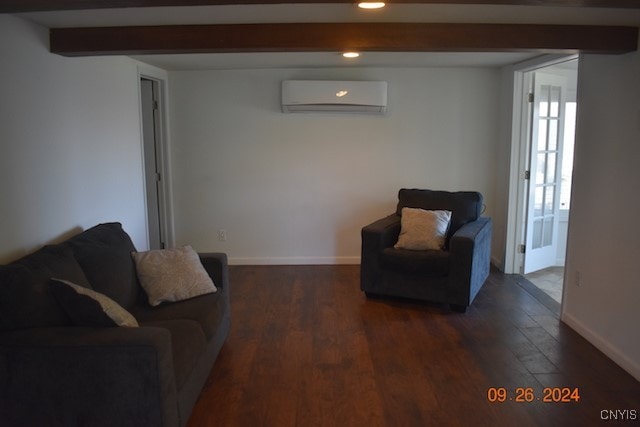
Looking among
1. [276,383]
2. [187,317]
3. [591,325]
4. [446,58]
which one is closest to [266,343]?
[276,383]

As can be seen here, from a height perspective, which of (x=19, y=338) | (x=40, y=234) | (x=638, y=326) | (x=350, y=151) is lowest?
(x=638, y=326)

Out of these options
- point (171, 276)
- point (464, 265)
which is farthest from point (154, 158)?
point (464, 265)

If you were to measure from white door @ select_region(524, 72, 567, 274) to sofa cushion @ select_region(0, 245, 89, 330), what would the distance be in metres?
4.19

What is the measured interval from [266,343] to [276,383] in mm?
558

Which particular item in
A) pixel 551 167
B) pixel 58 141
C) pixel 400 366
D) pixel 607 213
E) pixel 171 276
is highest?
pixel 58 141

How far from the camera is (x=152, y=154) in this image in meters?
5.14

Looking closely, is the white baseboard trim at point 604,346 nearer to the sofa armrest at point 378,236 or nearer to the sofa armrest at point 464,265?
the sofa armrest at point 464,265

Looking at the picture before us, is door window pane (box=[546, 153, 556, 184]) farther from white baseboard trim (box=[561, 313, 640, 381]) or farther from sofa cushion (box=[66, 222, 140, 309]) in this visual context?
sofa cushion (box=[66, 222, 140, 309])

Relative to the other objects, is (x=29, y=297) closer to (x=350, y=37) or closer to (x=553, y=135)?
(x=350, y=37)

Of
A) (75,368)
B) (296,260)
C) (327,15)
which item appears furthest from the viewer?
(296,260)

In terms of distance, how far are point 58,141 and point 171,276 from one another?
1.08m

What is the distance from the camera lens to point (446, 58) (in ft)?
14.5

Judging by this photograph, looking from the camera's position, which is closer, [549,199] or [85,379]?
[85,379]

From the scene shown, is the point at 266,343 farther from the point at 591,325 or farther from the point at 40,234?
the point at 591,325
